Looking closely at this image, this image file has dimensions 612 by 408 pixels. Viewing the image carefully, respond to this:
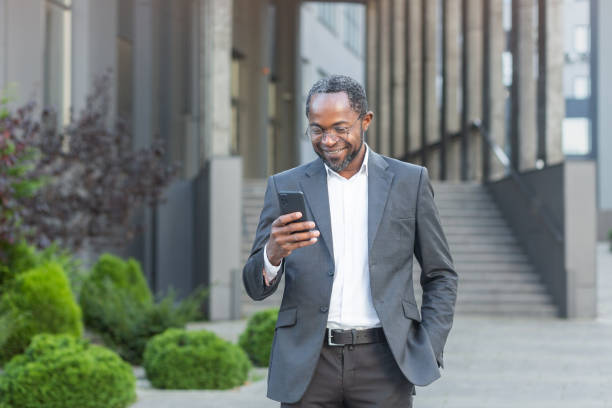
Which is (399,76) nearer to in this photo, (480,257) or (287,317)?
(480,257)

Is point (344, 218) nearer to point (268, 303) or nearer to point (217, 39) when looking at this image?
point (268, 303)

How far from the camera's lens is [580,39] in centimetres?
6031

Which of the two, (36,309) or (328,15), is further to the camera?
(328,15)

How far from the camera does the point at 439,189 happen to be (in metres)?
19.6

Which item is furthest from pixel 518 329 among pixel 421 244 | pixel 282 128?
pixel 282 128

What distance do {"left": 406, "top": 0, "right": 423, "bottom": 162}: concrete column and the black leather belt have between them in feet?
88.4

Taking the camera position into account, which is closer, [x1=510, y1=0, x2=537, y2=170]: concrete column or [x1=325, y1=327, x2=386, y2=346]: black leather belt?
[x1=325, y1=327, x2=386, y2=346]: black leather belt

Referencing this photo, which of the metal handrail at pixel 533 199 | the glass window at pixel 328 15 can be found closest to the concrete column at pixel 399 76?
the glass window at pixel 328 15

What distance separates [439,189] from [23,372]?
13105 millimetres

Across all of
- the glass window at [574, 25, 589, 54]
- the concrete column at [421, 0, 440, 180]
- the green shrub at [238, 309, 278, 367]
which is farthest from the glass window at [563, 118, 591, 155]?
the green shrub at [238, 309, 278, 367]

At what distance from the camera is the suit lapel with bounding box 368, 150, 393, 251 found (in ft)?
Answer: 10.6

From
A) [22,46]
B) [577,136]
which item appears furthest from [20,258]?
[577,136]

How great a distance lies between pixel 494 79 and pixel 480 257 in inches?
231

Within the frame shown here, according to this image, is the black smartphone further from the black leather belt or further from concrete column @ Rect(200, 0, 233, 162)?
concrete column @ Rect(200, 0, 233, 162)
